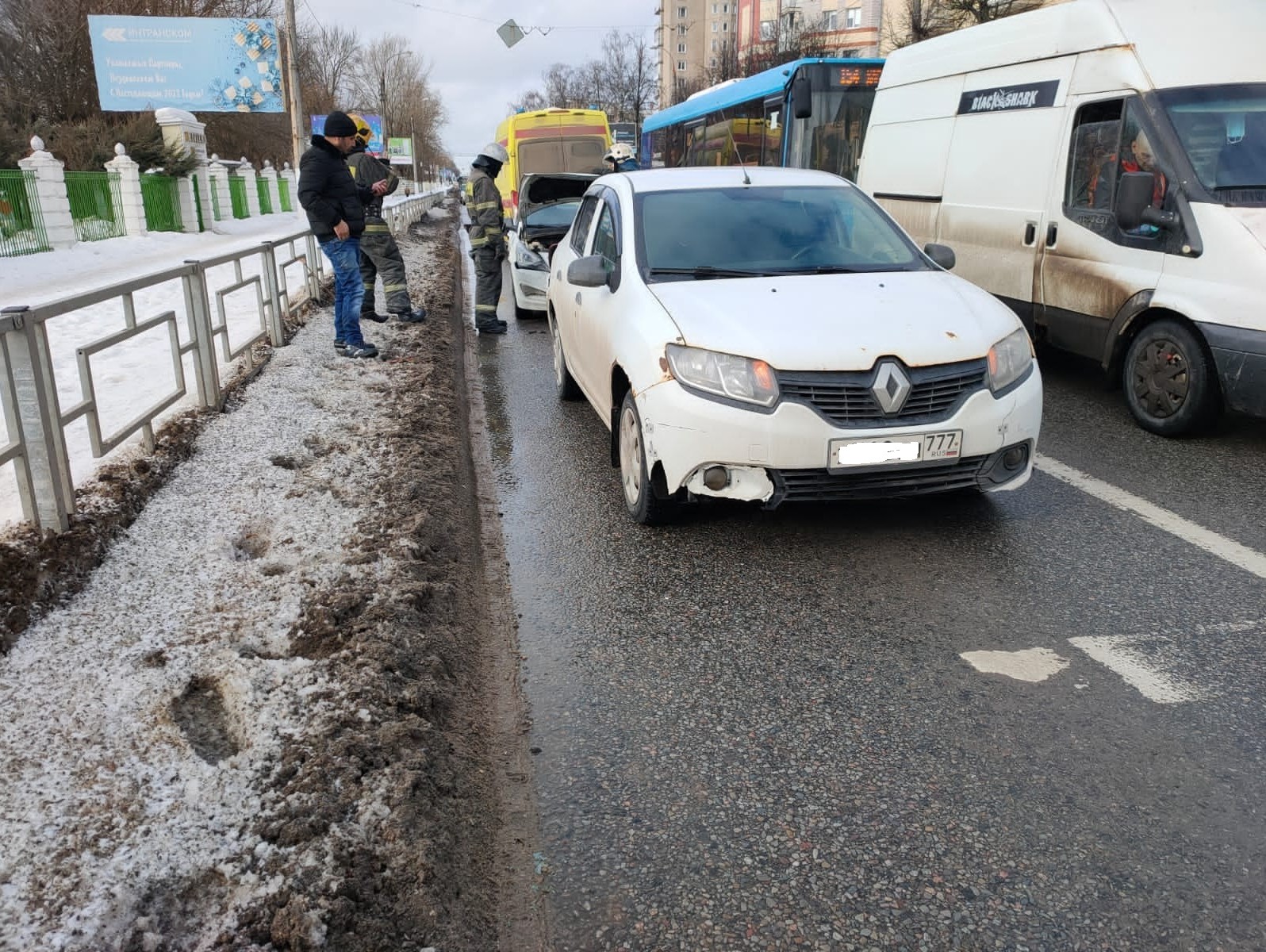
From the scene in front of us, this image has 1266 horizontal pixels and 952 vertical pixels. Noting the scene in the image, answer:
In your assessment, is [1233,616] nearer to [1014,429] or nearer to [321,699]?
[1014,429]

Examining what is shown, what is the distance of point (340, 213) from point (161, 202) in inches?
888

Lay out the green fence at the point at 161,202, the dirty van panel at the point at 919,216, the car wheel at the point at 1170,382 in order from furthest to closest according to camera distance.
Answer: the green fence at the point at 161,202 → the dirty van panel at the point at 919,216 → the car wheel at the point at 1170,382

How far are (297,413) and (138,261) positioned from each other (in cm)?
1718

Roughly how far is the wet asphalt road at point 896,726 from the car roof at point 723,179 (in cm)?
205

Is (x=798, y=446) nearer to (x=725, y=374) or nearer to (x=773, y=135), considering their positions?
(x=725, y=374)

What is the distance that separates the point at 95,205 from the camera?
23031mm

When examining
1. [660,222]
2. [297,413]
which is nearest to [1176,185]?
[660,222]

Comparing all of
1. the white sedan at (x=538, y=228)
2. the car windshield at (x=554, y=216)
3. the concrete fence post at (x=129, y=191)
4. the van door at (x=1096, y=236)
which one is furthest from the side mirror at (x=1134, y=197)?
the concrete fence post at (x=129, y=191)

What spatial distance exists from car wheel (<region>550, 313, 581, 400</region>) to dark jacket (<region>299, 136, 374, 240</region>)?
2139mm

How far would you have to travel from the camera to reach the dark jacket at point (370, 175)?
9.42 metres

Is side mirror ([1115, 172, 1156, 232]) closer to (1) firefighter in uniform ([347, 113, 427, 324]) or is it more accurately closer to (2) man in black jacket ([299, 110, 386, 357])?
(2) man in black jacket ([299, 110, 386, 357])

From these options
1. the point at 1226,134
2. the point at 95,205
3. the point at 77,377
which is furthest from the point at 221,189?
the point at 1226,134

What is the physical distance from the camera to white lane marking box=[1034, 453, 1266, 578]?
167 inches

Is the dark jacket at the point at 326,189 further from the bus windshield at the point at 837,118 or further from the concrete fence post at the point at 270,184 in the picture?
→ the concrete fence post at the point at 270,184
